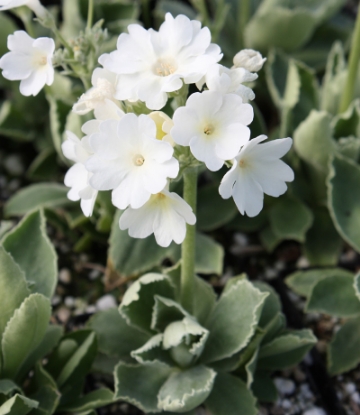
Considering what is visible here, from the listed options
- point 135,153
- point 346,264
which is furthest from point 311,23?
point 135,153

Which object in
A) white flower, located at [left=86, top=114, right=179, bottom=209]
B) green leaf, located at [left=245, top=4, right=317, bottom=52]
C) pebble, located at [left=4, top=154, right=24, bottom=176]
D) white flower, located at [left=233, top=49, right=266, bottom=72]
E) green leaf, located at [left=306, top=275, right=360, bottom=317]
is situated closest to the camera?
white flower, located at [left=86, top=114, right=179, bottom=209]

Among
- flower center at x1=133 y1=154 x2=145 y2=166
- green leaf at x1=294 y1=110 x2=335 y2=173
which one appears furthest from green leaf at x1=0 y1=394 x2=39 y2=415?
green leaf at x1=294 y1=110 x2=335 y2=173

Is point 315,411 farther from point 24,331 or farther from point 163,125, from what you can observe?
point 163,125

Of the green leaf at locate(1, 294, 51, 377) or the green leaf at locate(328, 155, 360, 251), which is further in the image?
the green leaf at locate(328, 155, 360, 251)

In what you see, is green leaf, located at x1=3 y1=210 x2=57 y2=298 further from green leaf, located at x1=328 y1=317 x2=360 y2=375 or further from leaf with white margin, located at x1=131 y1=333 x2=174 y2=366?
green leaf, located at x1=328 y1=317 x2=360 y2=375

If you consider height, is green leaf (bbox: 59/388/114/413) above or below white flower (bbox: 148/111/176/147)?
below

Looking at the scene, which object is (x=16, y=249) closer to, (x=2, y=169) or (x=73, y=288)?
(x=73, y=288)

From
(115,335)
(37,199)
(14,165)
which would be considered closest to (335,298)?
(115,335)
